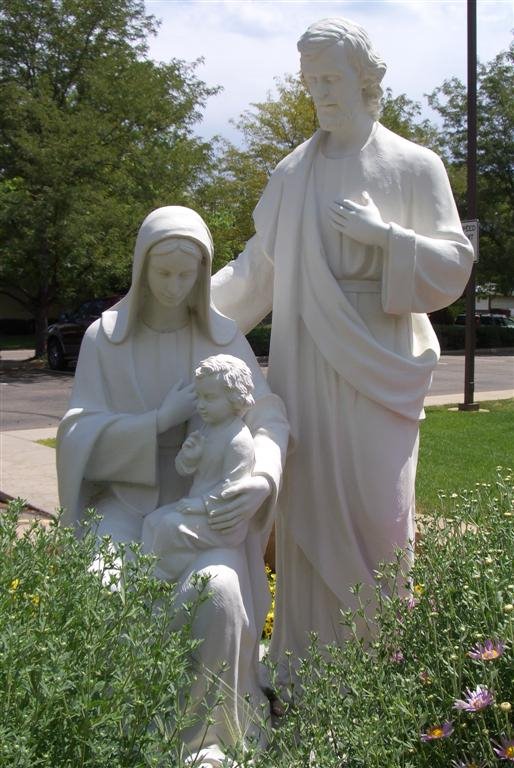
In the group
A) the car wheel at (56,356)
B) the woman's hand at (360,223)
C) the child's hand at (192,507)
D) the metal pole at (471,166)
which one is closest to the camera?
the child's hand at (192,507)

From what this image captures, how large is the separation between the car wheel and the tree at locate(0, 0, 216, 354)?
3.74 feet

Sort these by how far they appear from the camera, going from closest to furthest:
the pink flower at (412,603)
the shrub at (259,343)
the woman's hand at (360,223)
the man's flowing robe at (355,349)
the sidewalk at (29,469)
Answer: the pink flower at (412,603)
the woman's hand at (360,223)
the man's flowing robe at (355,349)
the sidewalk at (29,469)
the shrub at (259,343)

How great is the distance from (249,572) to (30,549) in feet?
3.00

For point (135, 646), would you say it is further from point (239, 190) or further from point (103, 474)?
point (239, 190)

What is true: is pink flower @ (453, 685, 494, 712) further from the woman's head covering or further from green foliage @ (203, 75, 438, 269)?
green foliage @ (203, 75, 438, 269)

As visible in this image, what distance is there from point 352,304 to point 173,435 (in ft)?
2.67

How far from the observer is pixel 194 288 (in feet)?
11.0

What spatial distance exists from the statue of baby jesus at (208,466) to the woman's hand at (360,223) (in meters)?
0.66

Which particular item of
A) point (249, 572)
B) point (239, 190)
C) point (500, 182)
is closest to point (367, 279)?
point (249, 572)

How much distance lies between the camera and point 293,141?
2603 centimetres

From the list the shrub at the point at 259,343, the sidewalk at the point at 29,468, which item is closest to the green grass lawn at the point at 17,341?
the shrub at the point at 259,343

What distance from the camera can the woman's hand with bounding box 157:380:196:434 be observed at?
10.3 feet

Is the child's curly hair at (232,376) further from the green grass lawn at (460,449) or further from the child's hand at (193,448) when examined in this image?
the green grass lawn at (460,449)

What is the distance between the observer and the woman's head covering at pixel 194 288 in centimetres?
314
